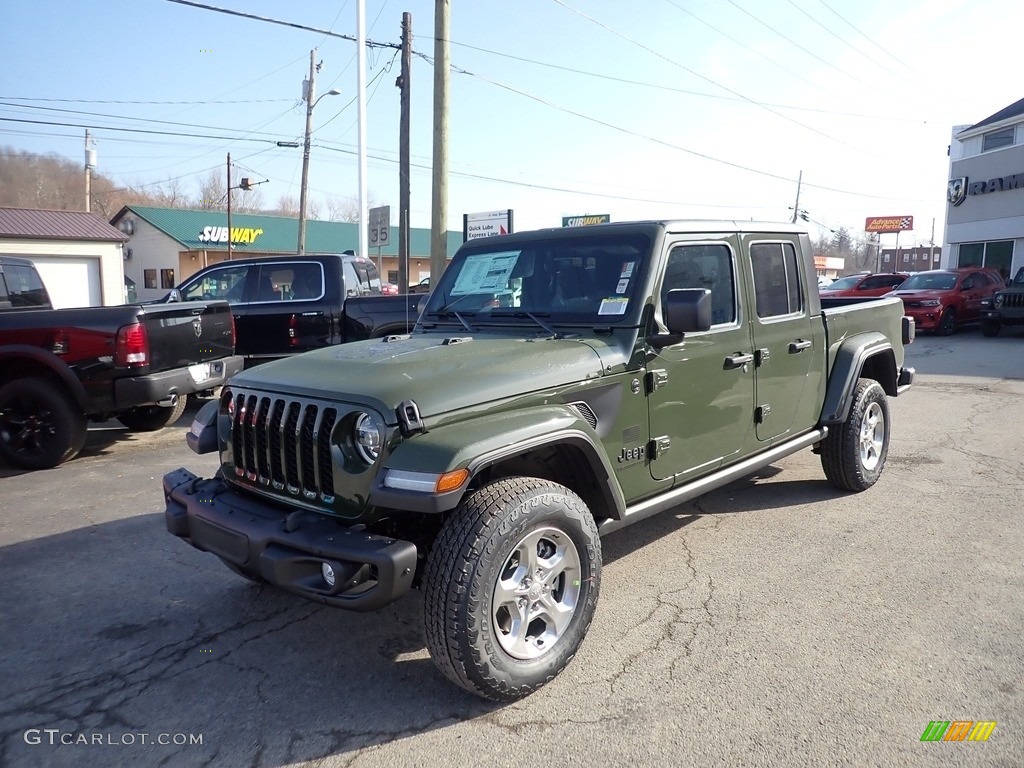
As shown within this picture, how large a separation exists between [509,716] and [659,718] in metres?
0.58

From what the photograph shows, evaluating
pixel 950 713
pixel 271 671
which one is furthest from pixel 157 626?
pixel 950 713

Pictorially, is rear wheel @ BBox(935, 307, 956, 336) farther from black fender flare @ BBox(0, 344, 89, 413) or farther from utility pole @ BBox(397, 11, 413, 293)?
black fender flare @ BBox(0, 344, 89, 413)

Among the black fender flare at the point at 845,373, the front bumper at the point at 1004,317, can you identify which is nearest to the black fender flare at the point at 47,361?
the black fender flare at the point at 845,373

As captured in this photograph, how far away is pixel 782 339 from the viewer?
15.5 ft

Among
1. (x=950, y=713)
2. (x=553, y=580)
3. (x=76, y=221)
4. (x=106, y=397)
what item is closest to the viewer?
(x=950, y=713)

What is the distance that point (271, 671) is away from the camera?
10.9 feet

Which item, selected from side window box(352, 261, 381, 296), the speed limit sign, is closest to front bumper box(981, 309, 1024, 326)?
the speed limit sign

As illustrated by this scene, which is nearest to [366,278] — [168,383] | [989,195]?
[168,383]

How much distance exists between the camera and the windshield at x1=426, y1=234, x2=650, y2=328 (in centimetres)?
392

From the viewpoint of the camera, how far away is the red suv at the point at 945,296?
19.0 metres

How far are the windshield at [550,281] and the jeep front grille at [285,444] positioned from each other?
54.4 inches

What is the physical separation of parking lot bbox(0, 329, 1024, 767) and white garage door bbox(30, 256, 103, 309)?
2620cm

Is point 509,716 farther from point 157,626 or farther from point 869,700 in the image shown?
point 157,626

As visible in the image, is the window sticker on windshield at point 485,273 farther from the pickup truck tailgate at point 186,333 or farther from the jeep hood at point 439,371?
the pickup truck tailgate at point 186,333
